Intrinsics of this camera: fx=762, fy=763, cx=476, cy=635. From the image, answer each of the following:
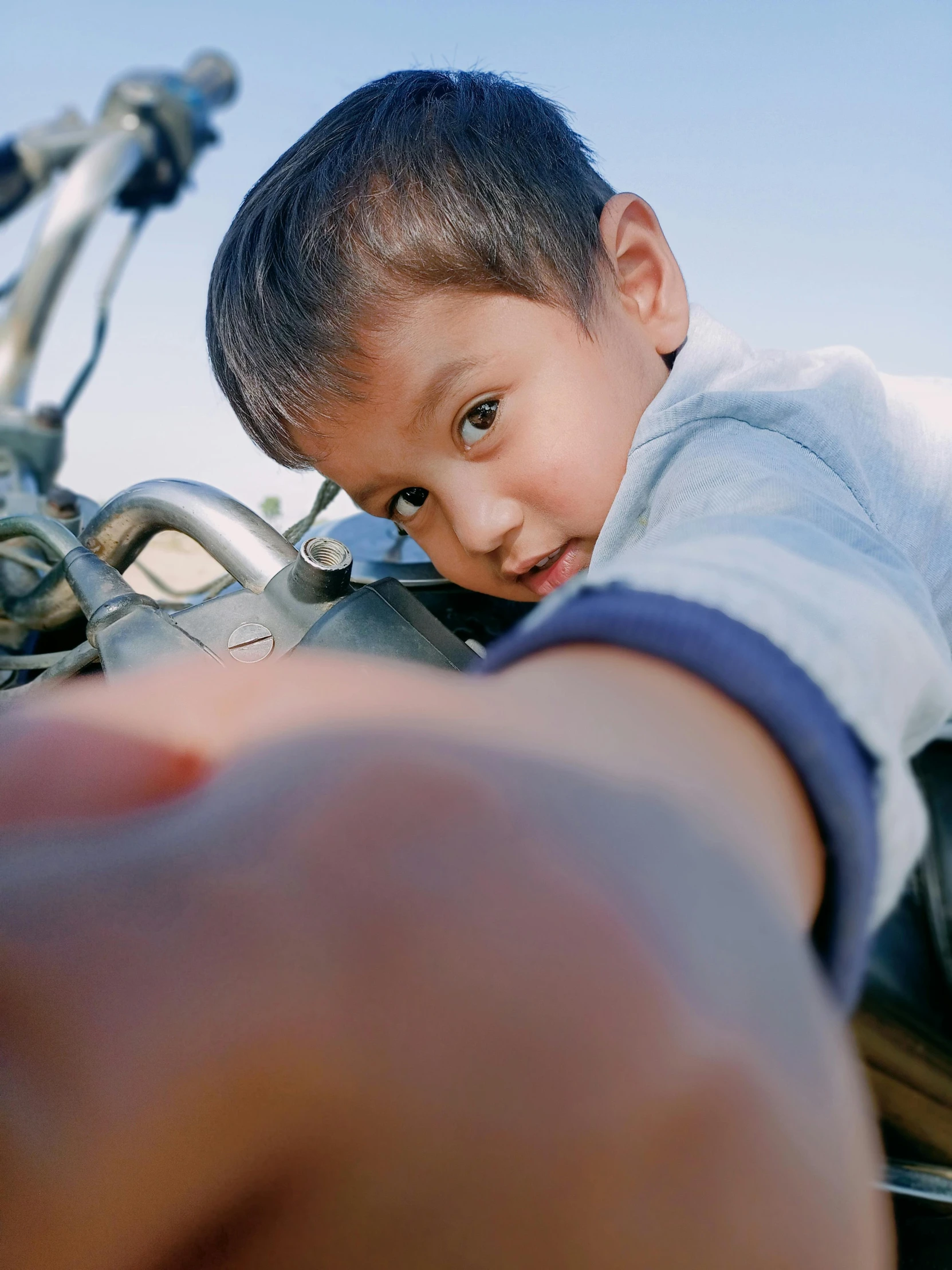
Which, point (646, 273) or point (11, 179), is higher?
point (646, 273)

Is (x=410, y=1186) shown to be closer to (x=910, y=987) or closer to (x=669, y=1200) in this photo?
(x=669, y=1200)

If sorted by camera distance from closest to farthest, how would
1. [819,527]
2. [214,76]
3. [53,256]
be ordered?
[819,527], [53,256], [214,76]

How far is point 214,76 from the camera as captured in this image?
2.34 meters

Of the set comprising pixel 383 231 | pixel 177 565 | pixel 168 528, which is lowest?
pixel 177 565

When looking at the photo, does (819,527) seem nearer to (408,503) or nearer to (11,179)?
(408,503)

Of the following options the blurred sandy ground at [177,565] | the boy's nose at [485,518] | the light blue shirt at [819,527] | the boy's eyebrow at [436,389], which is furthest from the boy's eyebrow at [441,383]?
the blurred sandy ground at [177,565]

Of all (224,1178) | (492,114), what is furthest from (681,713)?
(492,114)

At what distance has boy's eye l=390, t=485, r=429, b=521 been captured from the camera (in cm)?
101

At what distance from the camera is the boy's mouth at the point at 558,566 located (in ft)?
3.07

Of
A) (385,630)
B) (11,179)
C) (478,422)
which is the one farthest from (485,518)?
(11,179)

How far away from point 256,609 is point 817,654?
0.55m

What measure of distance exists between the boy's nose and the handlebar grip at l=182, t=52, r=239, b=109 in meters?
2.04

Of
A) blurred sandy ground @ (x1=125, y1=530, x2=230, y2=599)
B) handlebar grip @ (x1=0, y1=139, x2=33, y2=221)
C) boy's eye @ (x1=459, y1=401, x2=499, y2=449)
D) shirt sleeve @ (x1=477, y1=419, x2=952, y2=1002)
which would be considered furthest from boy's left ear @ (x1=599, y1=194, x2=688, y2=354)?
blurred sandy ground @ (x1=125, y1=530, x2=230, y2=599)

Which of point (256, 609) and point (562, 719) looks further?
point (256, 609)
